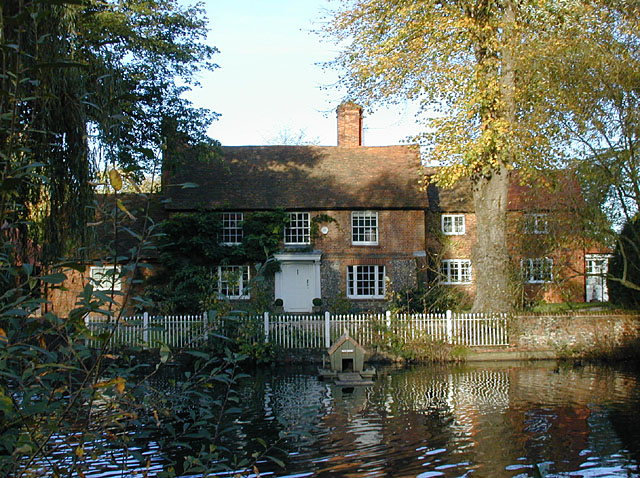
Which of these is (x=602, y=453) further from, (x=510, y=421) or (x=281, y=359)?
(x=281, y=359)

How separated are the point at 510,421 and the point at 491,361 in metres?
8.60

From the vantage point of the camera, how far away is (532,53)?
18953mm

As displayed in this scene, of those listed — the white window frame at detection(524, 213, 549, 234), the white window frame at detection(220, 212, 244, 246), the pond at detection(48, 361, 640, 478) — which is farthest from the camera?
the white window frame at detection(220, 212, 244, 246)

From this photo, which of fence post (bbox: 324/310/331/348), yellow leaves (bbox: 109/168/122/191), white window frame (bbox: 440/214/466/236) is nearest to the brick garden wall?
fence post (bbox: 324/310/331/348)

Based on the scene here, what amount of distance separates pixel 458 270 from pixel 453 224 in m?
2.33

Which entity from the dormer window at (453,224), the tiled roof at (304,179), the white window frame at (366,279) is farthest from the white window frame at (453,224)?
the white window frame at (366,279)

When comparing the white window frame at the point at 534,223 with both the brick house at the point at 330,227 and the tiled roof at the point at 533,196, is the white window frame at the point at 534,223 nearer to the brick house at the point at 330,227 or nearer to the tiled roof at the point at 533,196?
the tiled roof at the point at 533,196

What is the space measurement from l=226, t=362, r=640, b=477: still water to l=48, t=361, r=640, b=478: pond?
0.06 ft

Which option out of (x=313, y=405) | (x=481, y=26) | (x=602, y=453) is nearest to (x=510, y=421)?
(x=602, y=453)

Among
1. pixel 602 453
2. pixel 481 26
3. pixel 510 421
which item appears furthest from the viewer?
pixel 481 26

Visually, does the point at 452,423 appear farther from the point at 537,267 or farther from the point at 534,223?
the point at 537,267

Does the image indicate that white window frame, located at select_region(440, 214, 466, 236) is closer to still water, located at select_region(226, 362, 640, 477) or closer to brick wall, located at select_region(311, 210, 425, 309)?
brick wall, located at select_region(311, 210, 425, 309)

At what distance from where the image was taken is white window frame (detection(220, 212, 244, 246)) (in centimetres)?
2822

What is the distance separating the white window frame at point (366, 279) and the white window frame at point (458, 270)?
434 cm
